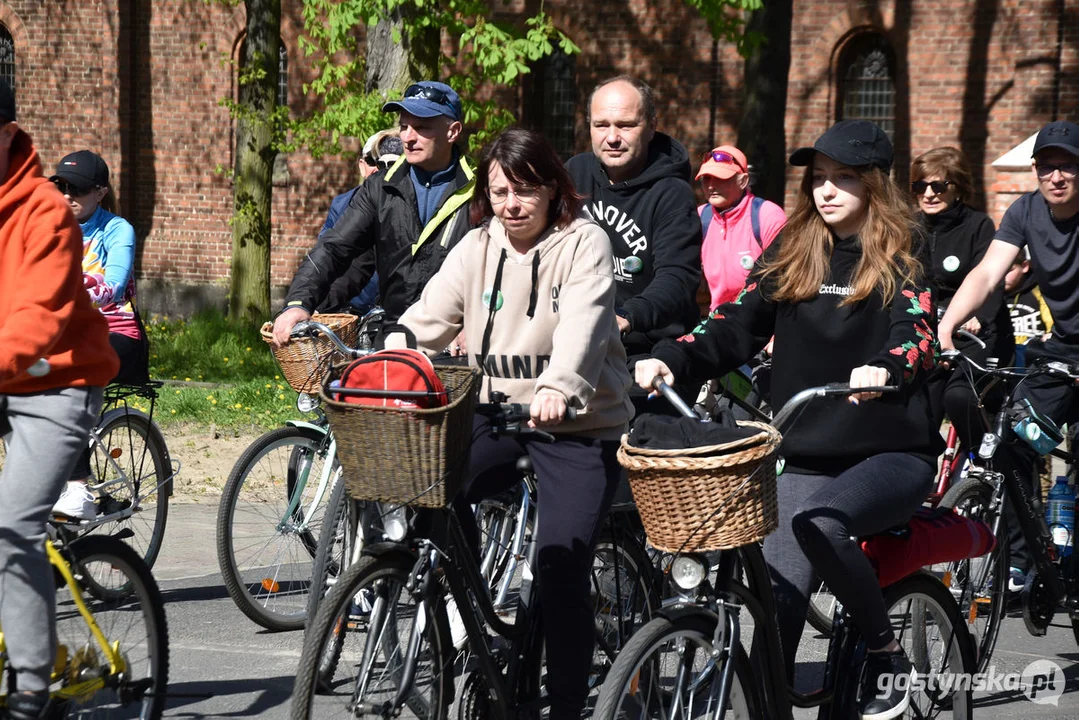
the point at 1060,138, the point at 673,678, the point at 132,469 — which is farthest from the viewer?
the point at 132,469

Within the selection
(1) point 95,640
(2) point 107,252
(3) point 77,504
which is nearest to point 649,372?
(1) point 95,640

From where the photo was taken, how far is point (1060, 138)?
605 cm

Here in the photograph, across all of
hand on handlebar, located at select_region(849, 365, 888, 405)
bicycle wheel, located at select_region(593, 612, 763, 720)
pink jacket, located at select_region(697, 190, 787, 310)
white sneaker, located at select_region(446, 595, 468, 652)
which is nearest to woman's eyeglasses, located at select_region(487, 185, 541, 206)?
hand on handlebar, located at select_region(849, 365, 888, 405)

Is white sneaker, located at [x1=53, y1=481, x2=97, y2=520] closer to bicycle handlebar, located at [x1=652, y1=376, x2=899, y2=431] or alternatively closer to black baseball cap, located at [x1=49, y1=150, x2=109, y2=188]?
black baseball cap, located at [x1=49, y1=150, x2=109, y2=188]

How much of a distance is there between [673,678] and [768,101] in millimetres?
12293

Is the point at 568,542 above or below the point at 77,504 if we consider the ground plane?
above

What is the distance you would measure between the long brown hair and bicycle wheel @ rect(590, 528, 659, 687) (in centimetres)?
104

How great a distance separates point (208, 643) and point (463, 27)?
28.6 ft

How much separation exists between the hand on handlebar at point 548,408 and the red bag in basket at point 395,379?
278mm

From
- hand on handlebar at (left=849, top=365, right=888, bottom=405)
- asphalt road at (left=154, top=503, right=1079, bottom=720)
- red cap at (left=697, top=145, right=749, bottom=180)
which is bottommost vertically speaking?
asphalt road at (left=154, top=503, right=1079, bottom=720)

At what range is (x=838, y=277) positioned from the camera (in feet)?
14.3

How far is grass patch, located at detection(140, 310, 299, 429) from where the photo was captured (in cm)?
1183

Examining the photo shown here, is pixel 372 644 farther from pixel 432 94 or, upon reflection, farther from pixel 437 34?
pixel 437 34

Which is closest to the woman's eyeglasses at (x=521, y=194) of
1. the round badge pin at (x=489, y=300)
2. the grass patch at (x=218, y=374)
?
the round badge pin at (x=489, y=300)
